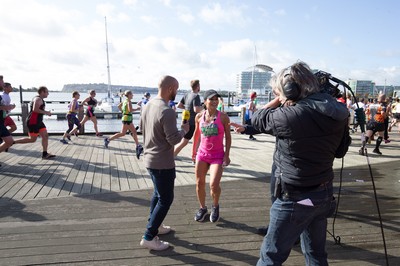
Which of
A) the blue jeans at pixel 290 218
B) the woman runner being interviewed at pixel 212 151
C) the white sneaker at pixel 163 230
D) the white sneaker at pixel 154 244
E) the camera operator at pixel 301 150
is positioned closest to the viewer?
the camera operator at pixel 301 150

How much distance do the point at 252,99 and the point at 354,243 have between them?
8556mm

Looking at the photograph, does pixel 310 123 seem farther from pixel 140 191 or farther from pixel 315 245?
pixel 140 191

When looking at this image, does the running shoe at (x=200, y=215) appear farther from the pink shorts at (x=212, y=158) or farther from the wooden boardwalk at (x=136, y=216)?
the pink shorts at (x=212, y=158)

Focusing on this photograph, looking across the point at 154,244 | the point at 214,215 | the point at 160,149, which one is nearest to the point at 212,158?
the point at 214,215

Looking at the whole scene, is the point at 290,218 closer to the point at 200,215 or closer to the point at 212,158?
the point at 212,158

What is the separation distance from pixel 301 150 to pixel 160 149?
5.05ft

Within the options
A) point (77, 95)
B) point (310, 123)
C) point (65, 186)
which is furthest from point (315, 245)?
point (77, 95)

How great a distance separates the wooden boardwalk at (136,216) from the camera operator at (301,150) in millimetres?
1152

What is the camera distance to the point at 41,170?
6145mm

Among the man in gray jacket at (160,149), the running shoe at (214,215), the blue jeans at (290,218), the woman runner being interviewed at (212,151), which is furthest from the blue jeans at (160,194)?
the blue jeans at (290,218)

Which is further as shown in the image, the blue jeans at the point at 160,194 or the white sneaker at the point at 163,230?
the white sneaker at the point at 163,230

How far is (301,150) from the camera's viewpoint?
1.87 m

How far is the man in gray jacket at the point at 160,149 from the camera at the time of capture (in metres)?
2.94

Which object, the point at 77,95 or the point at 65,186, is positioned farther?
the point at 77,95
